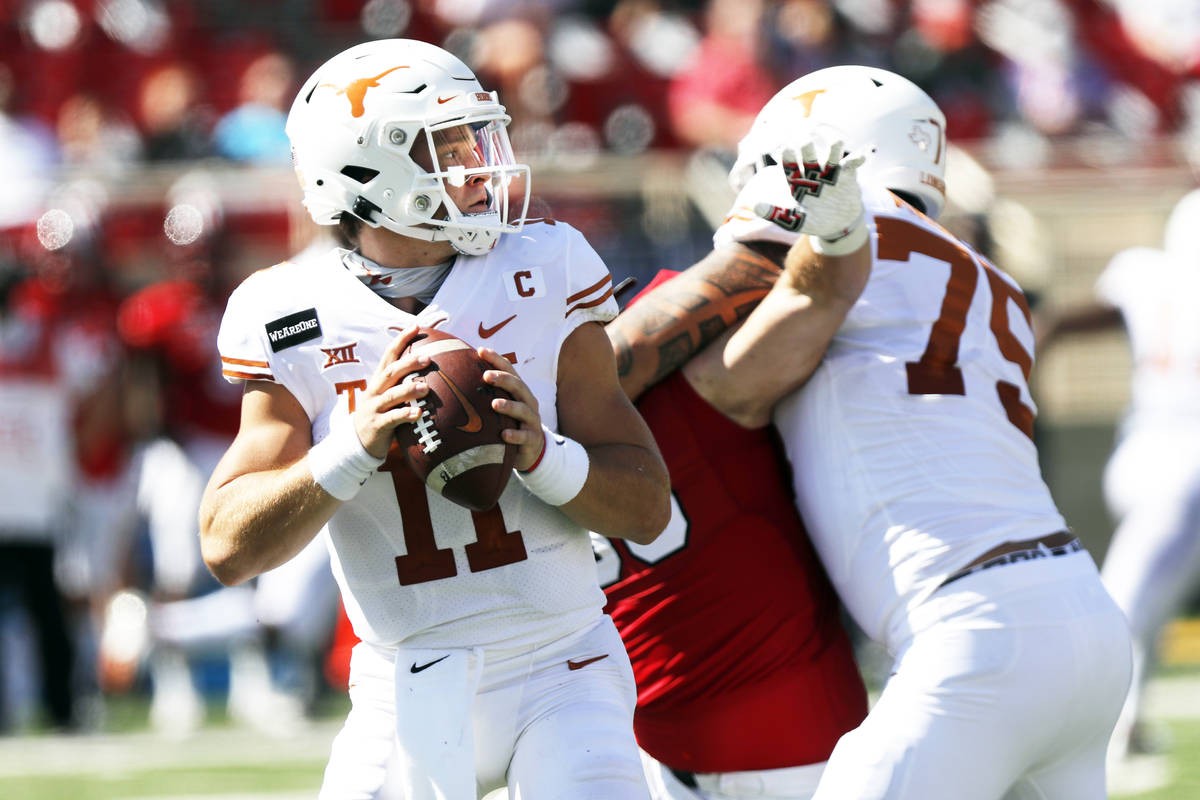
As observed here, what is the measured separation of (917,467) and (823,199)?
0.58m

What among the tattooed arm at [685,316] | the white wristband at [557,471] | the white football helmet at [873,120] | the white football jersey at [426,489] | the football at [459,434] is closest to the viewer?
the football at [459,434]

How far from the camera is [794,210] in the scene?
2.80 meters

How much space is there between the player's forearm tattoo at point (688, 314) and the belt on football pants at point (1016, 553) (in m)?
0.66

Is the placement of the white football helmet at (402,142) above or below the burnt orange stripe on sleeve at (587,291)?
above

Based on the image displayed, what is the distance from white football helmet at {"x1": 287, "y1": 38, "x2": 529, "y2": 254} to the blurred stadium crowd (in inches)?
183

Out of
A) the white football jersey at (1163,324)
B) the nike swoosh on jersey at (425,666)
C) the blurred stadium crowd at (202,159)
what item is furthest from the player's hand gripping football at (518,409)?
the blurred stadium crowd at (202,159)

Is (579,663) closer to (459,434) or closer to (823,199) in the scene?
(459,434)

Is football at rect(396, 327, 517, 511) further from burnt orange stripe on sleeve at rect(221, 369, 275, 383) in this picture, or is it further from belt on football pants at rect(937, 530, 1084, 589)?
belt on football pants at rect(937, 530, 1084, 589)

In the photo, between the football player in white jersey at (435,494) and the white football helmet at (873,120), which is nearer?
the football player in white jersey at (435,494)

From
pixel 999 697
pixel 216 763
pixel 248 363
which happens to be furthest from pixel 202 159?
pixel 999 697

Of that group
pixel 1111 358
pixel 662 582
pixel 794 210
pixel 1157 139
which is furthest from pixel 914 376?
pixel 1157 139

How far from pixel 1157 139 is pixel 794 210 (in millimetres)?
8819

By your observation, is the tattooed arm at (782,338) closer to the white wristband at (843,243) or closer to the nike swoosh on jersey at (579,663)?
the white wristband at (843,243)

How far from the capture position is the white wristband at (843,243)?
2.89 metres
